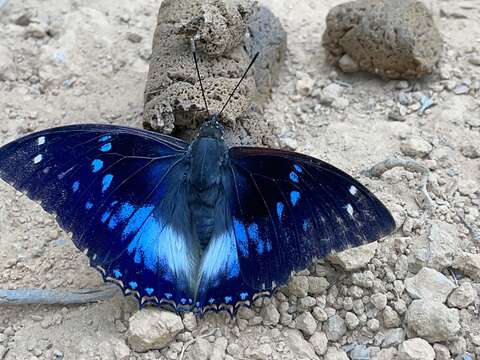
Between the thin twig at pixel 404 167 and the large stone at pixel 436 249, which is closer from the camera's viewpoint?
the large stone at pixel 436 249

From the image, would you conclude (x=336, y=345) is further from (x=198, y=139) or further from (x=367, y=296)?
(x=198, y=139)

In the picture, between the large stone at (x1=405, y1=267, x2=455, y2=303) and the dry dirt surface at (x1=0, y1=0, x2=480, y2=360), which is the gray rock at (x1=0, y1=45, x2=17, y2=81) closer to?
the dry dirt surface at (x1=0, y1=0, x2=480, y2=360)

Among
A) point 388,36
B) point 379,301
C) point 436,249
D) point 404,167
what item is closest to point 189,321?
point 379,301

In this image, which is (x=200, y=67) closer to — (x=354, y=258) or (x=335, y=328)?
(x=354, y=258)

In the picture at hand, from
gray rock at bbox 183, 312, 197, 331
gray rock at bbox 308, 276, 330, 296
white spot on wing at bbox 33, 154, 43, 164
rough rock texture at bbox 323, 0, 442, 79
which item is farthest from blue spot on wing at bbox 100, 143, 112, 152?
rough rock texture at bbox 323, 0, 442, 79

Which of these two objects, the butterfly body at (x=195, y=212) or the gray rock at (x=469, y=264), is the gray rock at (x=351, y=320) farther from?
the gray rock at (x=469, y=264)

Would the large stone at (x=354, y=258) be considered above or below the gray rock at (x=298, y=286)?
above

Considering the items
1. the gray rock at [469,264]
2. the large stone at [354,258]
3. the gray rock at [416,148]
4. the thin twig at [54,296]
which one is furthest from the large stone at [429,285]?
the thin twig at [54,296]
